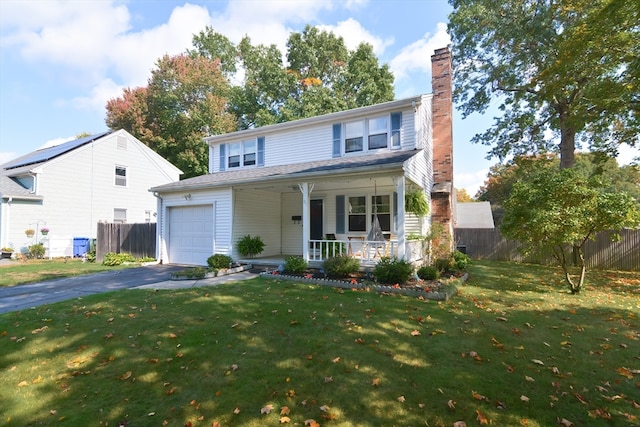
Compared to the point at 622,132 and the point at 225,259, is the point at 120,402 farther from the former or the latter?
the point at 622,132

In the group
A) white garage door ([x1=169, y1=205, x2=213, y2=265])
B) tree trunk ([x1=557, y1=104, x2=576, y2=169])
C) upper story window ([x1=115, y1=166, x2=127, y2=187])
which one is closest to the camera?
white garage door ([x1=169, y1=205, x2=213, y2=265])

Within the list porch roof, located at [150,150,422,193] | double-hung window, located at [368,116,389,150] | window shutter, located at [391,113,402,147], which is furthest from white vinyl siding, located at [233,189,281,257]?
window shutter, located at [391,113,402,147]

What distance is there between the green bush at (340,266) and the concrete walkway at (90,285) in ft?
8.43

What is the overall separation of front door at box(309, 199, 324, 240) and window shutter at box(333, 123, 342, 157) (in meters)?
2.18

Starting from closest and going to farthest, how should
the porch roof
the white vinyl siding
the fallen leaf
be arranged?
the fallen leaf < the porch roof < the white vinyl siding

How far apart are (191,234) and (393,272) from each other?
8778mm

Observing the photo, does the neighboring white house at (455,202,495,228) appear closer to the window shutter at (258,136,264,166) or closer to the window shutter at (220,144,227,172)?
the window shutter at (258,136,264,166)

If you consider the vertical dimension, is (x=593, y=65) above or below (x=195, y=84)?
below

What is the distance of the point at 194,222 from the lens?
42.8ft

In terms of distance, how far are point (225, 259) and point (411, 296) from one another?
21.2 feet

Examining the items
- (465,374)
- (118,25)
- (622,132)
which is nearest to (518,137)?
(622,132)

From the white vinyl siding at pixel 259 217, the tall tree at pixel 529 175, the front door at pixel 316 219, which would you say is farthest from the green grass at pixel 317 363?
the tall tree at pixel 529 175

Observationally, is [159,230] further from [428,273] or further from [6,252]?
[428,273]

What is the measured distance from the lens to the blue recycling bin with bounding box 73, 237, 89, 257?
16938 mm
